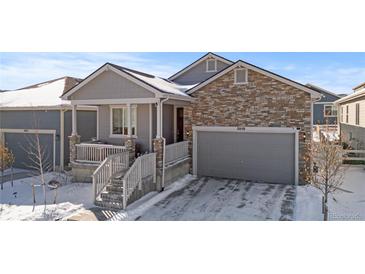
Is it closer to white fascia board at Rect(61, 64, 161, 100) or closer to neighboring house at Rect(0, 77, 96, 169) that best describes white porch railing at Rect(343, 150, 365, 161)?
white fascia board at Rect(61, 64, 161, 100)

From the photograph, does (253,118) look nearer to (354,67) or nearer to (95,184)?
(354,67)

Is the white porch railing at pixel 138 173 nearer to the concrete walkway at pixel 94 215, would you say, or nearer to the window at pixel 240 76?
the concrete walkway at pixel 94 215

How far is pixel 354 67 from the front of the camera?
1413 cm

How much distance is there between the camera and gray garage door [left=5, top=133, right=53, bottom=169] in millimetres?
15359

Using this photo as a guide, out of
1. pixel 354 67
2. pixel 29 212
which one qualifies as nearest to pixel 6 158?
pixel 29 212

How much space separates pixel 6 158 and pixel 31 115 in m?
3.57

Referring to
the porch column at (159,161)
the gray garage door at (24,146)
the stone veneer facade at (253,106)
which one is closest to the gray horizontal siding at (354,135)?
the stone veneer facade at (253,106)

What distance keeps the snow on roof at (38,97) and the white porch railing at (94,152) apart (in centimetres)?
345

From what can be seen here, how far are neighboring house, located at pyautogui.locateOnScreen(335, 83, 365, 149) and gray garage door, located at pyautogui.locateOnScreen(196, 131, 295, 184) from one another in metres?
6.21

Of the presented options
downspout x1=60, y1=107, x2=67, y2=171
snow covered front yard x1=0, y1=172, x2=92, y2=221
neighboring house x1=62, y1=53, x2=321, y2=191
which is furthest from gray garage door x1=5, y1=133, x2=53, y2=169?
neighboring house x1=62, y1=53, x2=321, y2=191

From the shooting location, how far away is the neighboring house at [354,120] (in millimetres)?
16016

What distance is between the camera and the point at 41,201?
34.1 feet

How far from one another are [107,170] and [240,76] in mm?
7131

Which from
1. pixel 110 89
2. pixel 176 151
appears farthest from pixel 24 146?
pixel 176 151
